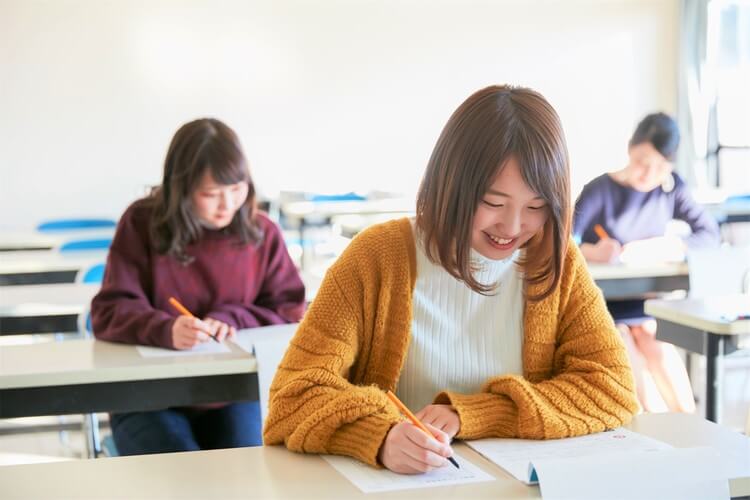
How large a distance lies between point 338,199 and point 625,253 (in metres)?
3.94

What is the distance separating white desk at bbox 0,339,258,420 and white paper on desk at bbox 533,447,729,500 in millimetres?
950

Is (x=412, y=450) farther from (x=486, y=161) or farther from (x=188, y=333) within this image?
(x=188, y=333)

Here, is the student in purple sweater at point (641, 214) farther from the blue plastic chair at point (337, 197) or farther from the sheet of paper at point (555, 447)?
the blue plastic chair at point (337, 197)

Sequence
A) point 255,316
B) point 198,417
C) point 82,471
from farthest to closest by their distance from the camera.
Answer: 1. point 255,316
2. point 198,417
3. point 82,471

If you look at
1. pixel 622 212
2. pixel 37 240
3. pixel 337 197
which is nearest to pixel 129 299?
pixel 622 212

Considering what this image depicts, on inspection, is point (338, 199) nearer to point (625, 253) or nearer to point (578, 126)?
point (578, 126)

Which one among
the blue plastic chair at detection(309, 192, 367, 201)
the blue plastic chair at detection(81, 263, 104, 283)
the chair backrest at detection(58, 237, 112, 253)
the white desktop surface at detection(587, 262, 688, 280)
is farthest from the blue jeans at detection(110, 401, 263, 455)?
the blue plastic chair at detection(309, 192, 367, 201)

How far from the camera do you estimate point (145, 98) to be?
7.27 meters

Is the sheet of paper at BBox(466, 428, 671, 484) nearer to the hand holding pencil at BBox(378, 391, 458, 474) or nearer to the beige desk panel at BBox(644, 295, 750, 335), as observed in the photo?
the hand holding pencil at BBox(378, 391, 458, 474)

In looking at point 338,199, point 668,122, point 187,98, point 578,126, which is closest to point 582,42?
point 578,126

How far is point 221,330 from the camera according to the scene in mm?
2119

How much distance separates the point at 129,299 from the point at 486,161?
1.20 metres

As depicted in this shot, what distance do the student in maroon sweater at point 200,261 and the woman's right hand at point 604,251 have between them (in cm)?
132

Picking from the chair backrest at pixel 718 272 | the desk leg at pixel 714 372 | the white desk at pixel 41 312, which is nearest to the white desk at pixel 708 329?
the desk leg at pixel 714 372
